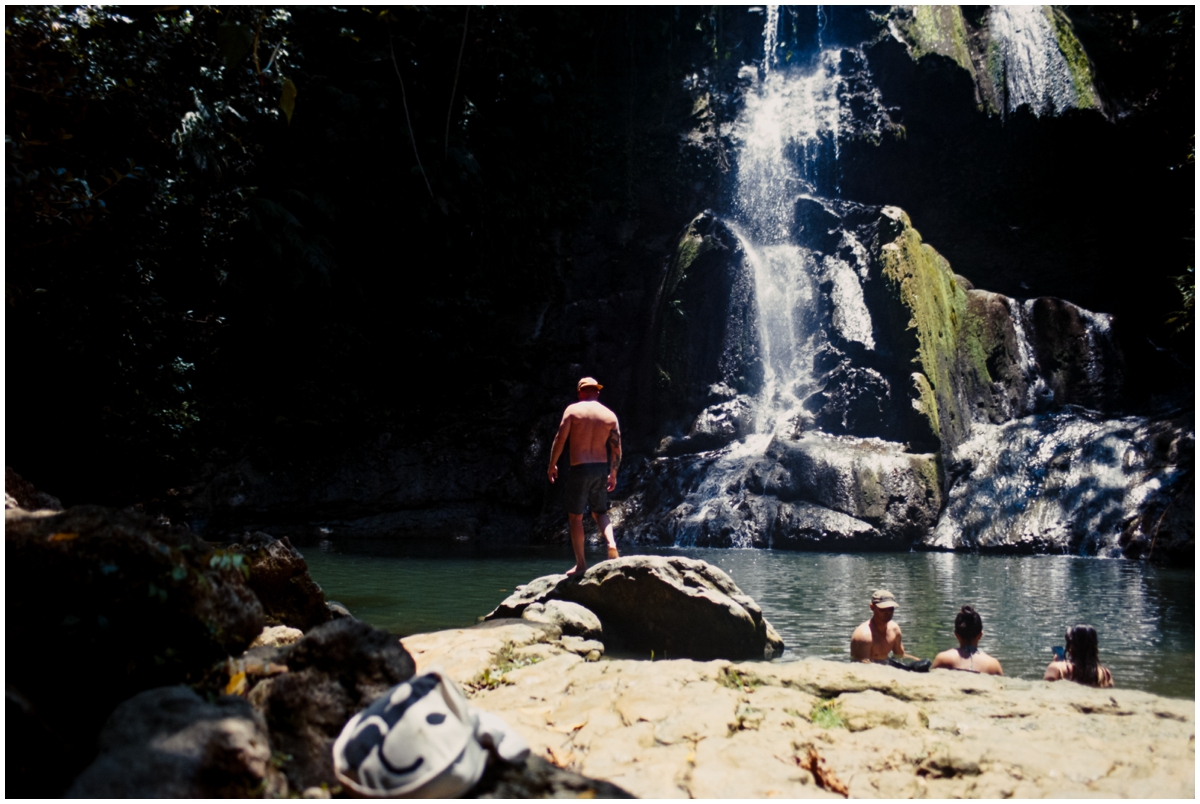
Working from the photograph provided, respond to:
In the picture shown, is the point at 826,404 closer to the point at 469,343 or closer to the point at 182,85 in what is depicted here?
the point at 469,343

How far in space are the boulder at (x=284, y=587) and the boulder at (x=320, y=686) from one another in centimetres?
242

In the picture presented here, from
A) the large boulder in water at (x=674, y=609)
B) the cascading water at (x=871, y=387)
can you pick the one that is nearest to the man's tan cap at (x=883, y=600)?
the large boulder in water at (x=674, y=609)

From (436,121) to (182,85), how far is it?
928 cm

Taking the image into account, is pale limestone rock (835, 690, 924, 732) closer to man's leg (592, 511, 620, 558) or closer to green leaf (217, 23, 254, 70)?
man's leg (592, 511, 620, 558)

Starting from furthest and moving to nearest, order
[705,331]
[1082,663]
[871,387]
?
1. [705,331]
2. [871,387]
3. [1082,663]

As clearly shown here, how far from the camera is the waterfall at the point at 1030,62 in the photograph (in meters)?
15.3

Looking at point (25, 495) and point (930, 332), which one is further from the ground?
point (930, 332)

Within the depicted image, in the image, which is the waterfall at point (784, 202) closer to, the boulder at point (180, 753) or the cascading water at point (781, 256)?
the cascading water at point (781, 256)

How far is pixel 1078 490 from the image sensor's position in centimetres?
1114

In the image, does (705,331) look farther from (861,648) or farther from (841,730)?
(841,730)

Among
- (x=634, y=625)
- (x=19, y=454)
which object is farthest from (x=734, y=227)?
(x=19, y=454)

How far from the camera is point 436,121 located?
17578 mm

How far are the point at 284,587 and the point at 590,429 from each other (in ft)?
8.77

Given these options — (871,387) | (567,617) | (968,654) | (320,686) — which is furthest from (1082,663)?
(871,387)
